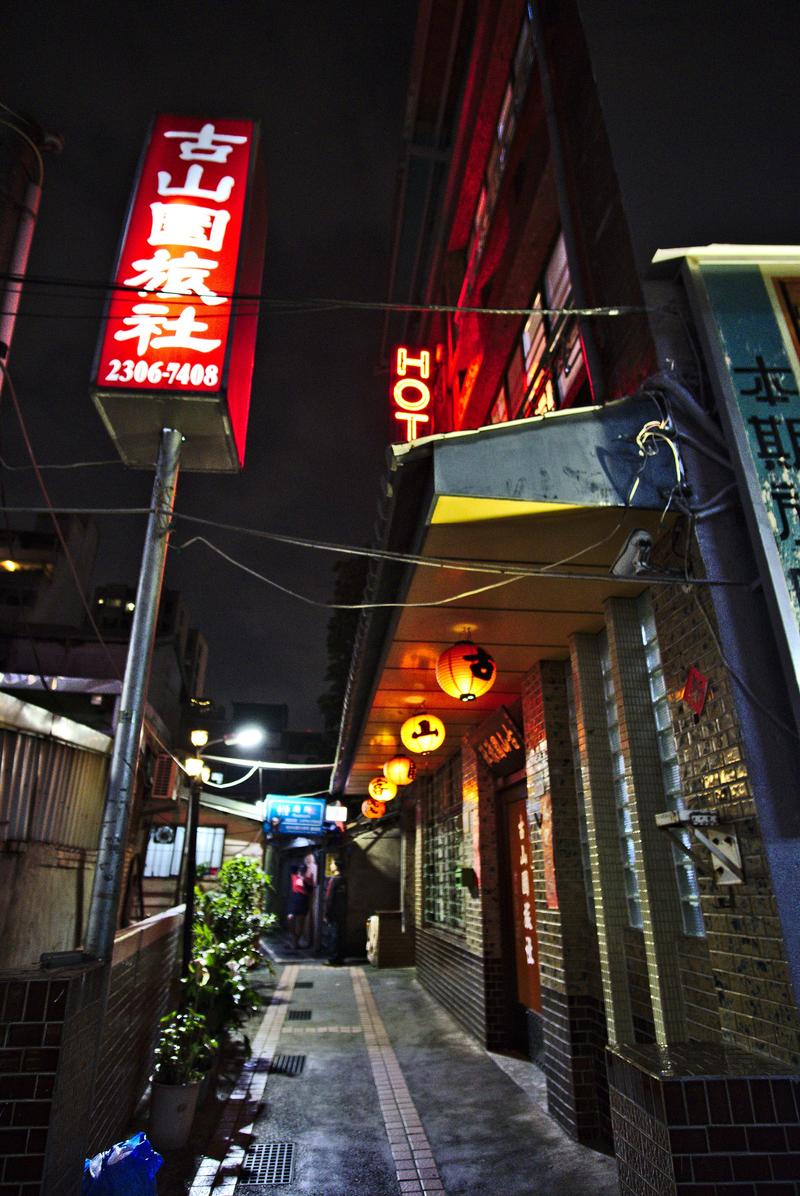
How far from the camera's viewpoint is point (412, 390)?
1393cm

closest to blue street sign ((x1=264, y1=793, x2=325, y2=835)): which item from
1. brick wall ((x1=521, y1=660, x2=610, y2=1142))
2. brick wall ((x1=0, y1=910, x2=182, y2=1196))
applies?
brick wall ((x1=521, y1=660, x2=610, y2=1142))

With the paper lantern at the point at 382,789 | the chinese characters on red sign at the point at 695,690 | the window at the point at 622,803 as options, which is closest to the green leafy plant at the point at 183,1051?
the window at the point at 622,803

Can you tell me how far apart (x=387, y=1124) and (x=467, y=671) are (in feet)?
15.7

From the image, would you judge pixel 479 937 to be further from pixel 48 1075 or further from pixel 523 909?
pixel 48 1075

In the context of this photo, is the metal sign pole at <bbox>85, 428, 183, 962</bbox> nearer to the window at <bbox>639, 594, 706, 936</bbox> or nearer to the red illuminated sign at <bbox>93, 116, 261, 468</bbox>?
the red illuminated sign at <bbox>93, 116, 261, 468</bbox>

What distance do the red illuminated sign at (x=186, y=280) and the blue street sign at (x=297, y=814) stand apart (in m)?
17.7

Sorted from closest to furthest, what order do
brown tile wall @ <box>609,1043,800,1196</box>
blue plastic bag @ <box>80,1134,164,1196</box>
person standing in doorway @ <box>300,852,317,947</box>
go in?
1. brown tile wall @ <box>609,1043,800,1196</box>
2. blue plastic bag @ <box>80,1134,164,1196</box>
3. person standing in doorway @ <box>300,852,317,947</box>

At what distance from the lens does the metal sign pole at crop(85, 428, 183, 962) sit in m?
4.62

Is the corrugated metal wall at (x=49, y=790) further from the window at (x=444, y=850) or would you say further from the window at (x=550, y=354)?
the window at (x=550, y=354)

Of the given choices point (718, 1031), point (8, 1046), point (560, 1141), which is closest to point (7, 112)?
point (8, 1046)

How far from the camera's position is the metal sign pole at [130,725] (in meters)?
4.62

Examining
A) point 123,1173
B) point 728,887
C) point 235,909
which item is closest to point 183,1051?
point 123,1173

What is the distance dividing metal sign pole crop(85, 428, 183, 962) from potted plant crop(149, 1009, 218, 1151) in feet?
8.52

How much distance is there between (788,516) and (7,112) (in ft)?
21.4
